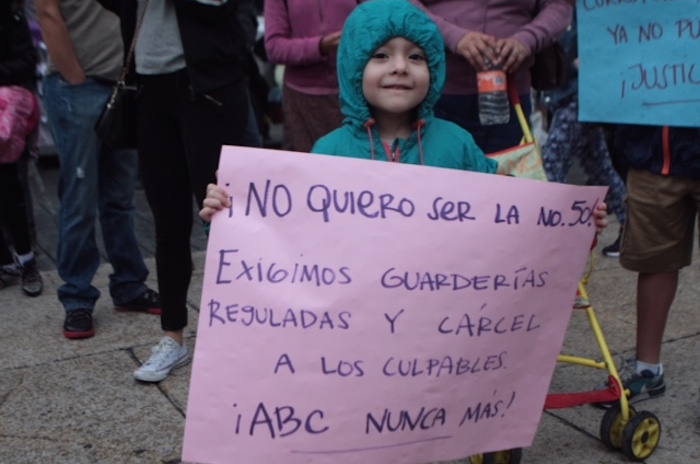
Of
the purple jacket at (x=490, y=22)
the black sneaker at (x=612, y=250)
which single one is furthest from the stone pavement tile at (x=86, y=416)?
the black sneaker at (x=612, y=250)

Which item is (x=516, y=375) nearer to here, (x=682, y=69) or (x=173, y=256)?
(x=682, y=69)

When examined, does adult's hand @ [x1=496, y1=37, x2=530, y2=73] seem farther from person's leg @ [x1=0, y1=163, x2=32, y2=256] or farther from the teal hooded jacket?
person's leg @ [x1=0, y1=163, x2=32, y2=256]

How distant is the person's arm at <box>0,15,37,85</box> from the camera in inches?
192

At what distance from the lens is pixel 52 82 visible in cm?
433

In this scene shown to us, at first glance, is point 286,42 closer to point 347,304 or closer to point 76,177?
point 76,177

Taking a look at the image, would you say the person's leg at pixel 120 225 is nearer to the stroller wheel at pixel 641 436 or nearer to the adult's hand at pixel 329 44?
the adult's hand at pixel 329 44

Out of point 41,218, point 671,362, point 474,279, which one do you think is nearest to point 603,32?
point 474,279

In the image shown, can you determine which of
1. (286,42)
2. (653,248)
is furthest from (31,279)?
(653,248)

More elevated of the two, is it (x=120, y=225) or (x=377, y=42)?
(x=377, y=42)

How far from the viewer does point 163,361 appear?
3.79 meters

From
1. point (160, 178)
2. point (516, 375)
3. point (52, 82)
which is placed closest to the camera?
point (516, 375)

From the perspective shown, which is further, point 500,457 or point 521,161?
point 521,161

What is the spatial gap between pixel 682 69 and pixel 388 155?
100cm

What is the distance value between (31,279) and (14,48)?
1116 mm
